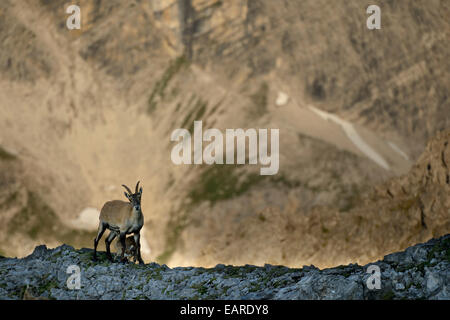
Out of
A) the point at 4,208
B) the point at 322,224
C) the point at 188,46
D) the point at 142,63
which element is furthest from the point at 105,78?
the point at 322,224

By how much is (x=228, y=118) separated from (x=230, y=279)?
232 feet

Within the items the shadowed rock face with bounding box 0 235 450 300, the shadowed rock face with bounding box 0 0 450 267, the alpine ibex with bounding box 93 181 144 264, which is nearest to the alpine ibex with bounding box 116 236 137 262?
the alpine ibex with bounding box 93 181 144 264

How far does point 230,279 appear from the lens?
20.9m

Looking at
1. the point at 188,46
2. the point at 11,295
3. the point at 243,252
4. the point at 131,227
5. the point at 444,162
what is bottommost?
the point at 11,295

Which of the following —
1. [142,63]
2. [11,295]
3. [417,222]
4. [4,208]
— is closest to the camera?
[11,295]

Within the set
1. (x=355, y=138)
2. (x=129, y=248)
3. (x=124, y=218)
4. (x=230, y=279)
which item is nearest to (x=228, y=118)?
Result: (x=355, y=138)

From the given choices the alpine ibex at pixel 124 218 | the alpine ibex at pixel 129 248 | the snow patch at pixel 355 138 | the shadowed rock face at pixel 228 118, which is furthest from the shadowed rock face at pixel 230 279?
the snow patch at pixel 355 138

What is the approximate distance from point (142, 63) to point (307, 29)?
24706 mm

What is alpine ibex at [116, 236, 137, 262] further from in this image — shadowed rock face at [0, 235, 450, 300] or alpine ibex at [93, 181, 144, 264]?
shadowed rock face at [0, 235, 450, 300]

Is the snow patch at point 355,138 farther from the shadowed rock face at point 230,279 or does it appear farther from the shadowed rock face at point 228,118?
the shadowed rock face at point 230,279

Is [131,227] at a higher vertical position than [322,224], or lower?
lower

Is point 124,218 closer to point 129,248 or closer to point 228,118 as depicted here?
point 129,248

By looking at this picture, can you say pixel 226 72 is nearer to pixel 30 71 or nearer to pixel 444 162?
pixel 30 71

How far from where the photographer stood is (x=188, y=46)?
97.4 m
